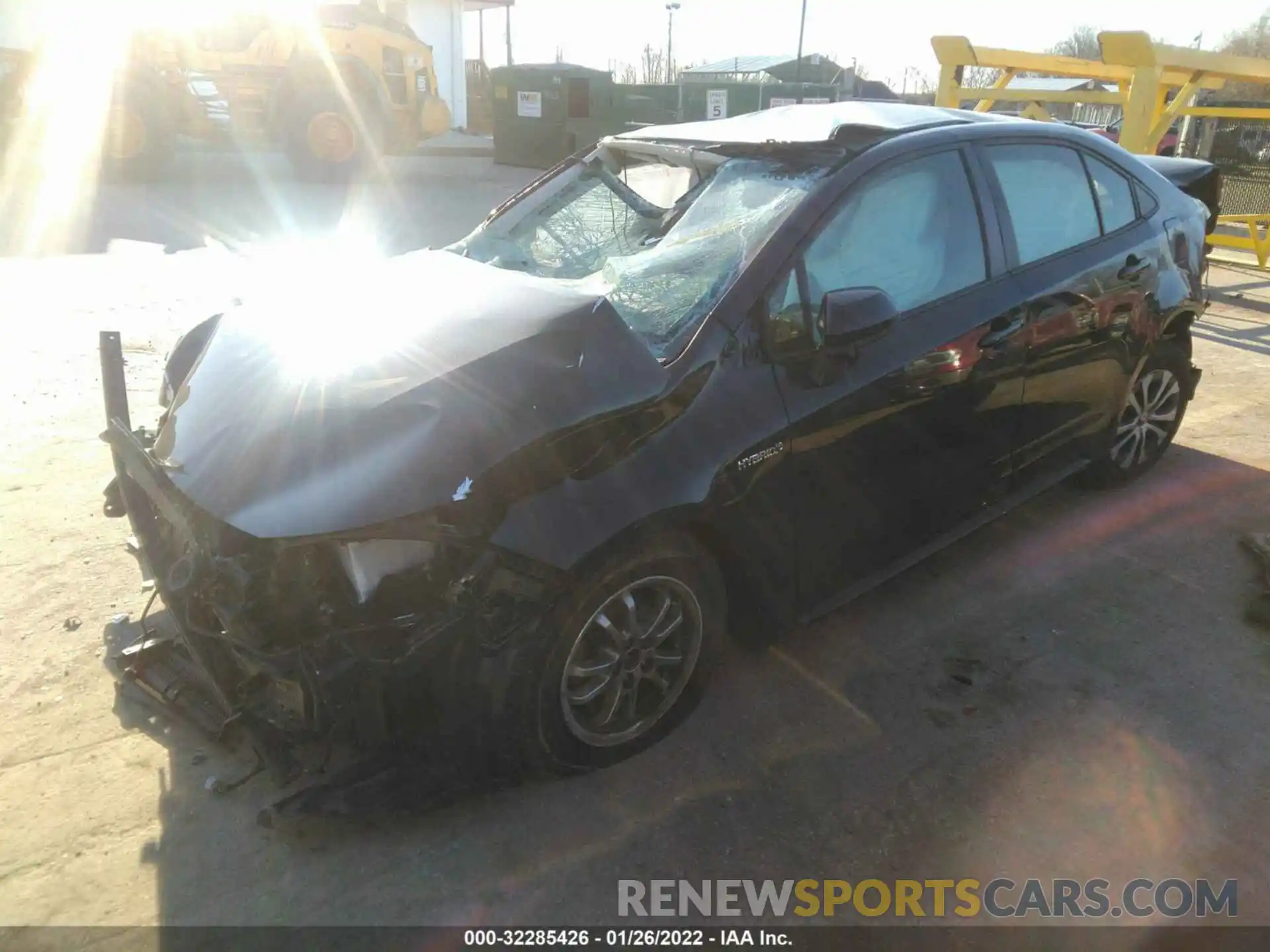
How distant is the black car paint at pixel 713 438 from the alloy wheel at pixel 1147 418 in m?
0.73

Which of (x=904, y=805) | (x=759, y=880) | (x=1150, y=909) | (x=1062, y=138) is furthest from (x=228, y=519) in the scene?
(x=1062, y=138)

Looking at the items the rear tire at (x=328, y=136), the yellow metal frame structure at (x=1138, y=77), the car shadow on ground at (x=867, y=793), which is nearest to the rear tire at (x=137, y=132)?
the rear tire at (x=328, y=136)

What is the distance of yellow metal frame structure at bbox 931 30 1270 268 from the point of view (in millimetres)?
7863

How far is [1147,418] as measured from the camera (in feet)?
14.3

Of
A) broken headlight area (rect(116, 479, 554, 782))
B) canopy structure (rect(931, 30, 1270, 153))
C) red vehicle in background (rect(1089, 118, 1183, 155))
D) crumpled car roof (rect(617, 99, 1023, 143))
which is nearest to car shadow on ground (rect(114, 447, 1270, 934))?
broken headlight area (rect(116, 479, 554, 782))

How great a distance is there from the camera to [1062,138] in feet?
12.2

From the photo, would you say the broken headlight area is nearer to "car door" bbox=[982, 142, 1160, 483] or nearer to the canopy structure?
"car door" bbox=[982, 142, 1160, 483]

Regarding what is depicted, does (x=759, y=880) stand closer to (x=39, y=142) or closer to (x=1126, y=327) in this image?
(x=1126, y=327)

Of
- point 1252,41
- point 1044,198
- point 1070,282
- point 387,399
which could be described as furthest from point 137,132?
point 1252,41

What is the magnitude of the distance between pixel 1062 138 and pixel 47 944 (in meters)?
4.34

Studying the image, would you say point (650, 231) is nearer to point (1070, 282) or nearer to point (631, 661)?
point (631, 661)

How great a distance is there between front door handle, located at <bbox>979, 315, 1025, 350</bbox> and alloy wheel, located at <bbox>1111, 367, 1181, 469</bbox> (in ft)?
3.89

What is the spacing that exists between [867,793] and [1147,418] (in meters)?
2.79

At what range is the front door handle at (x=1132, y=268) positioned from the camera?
378cm
